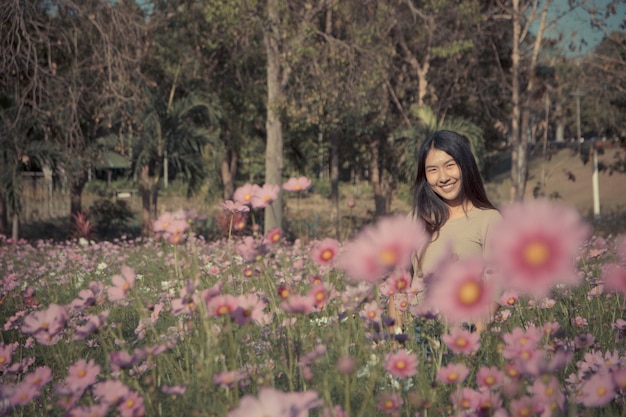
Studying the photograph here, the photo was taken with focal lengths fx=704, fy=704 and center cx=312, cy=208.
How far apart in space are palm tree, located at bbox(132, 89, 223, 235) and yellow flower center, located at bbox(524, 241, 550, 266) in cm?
1328

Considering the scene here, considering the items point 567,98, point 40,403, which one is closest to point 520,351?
point 40,403

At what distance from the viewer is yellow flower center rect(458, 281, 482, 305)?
977 millimetres

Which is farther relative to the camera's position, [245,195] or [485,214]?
[485,214]

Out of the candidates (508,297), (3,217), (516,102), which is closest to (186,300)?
(508,297)

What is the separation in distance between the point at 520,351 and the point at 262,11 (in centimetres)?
1121

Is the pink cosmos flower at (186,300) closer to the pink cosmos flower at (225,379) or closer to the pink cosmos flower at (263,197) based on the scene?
the pink cosmos flower at (225,379)

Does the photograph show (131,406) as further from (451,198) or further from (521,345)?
(451,198)

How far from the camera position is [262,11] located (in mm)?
12125

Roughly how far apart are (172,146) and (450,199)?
11.8 metres

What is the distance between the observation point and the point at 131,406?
153cm

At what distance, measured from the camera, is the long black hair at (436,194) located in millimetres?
2812

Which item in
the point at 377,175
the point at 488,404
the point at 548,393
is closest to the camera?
the point at 548,393

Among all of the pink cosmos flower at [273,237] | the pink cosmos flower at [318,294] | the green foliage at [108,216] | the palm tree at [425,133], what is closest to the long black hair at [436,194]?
the pink cosmos flower at [273,237]

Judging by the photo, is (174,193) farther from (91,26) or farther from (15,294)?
(15,294)
